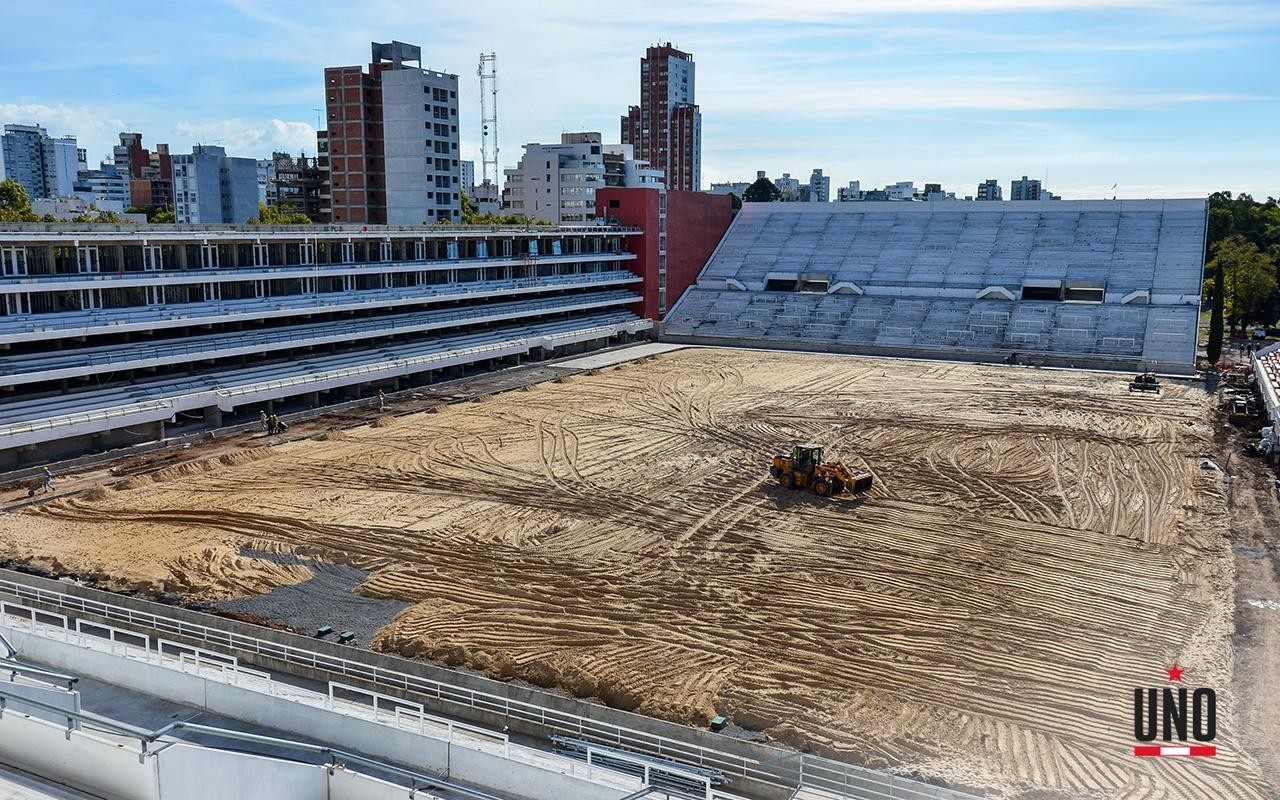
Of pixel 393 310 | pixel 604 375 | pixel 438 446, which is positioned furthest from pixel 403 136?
pixel 438 446

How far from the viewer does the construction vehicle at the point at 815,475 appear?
2712 cm

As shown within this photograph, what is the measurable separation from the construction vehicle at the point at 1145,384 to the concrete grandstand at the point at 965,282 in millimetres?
5611

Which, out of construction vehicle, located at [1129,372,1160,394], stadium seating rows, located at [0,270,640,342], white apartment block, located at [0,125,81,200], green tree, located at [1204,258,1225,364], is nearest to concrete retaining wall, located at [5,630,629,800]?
stadium seating rows, located at [0,270,640,342]

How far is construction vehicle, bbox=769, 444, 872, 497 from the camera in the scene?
27.1 meters

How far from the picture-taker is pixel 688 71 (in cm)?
14112

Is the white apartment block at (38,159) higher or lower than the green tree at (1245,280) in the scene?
higher

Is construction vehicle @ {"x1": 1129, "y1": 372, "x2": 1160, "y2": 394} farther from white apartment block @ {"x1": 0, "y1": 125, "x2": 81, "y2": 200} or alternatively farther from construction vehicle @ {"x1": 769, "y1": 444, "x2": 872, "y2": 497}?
white apartment block @ {"x1": 0, "y1": 125, "x2": 81, "y2": 200}

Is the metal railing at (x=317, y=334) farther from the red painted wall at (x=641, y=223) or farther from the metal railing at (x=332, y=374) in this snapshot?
the red painted wall at (x=641, y=223)

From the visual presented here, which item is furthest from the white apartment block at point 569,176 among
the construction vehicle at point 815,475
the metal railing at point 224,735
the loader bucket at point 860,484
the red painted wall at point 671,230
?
the metal railing at point 224,735

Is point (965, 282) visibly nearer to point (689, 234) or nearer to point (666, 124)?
point (689, 234)

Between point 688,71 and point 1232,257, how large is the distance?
9465 cm

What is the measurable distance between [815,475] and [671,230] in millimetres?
40505

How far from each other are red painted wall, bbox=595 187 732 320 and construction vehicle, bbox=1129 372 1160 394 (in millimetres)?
30158

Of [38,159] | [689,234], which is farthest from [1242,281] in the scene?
[38,159]
